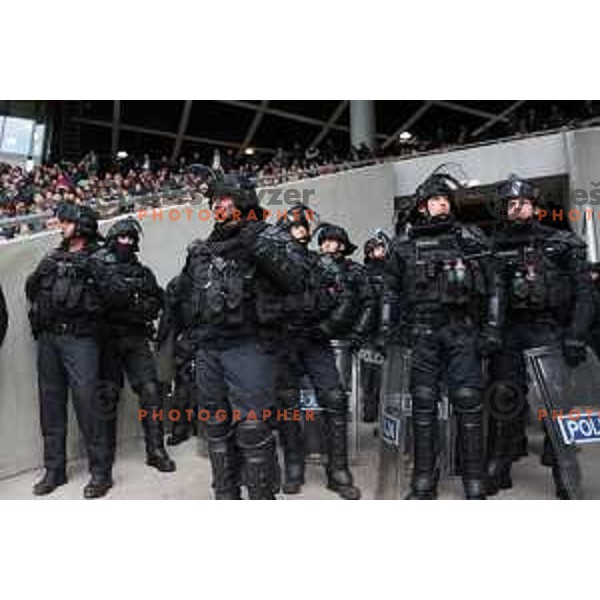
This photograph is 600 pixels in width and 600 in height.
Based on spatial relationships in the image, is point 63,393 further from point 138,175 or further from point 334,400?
point 138,175

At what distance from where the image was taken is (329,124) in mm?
22547

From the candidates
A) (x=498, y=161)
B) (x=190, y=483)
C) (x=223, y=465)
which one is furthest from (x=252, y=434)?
(x=498, y=161)

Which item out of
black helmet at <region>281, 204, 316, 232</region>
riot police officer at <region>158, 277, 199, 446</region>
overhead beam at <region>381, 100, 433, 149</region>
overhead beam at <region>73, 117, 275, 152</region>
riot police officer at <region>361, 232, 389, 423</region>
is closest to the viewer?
black helmet at <region>281, 204, 316, 232</region>

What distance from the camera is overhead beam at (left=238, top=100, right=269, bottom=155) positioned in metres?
20.9

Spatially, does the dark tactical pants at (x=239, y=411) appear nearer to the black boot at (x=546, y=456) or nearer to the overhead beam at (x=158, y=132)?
the black boot at (x=546, y=456)

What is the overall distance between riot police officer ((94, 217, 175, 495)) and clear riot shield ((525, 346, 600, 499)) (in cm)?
254

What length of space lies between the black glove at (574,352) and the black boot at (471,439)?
506 millimetres

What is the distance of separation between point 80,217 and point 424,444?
2.55 meters

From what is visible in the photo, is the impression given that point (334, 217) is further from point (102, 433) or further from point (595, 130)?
point (102, 433)

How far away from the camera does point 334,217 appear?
9945 mm

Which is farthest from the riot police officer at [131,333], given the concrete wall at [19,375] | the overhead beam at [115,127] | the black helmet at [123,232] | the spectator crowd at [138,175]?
the overhead beam at [115,127]

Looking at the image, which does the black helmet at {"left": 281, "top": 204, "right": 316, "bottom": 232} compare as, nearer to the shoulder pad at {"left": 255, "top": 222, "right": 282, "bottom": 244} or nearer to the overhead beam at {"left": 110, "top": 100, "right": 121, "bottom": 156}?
the shoulder pad at {"left": 255, "top": 222, "right": 282, "bottom": 244}

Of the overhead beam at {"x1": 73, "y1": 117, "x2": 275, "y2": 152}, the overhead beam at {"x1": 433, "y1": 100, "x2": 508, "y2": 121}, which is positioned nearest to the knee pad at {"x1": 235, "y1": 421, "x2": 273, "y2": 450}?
the overhead beam at {"x1": 73, "y1": 117, "x2": 275, "y2": 152}

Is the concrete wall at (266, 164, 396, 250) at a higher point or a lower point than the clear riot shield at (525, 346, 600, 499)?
higher
